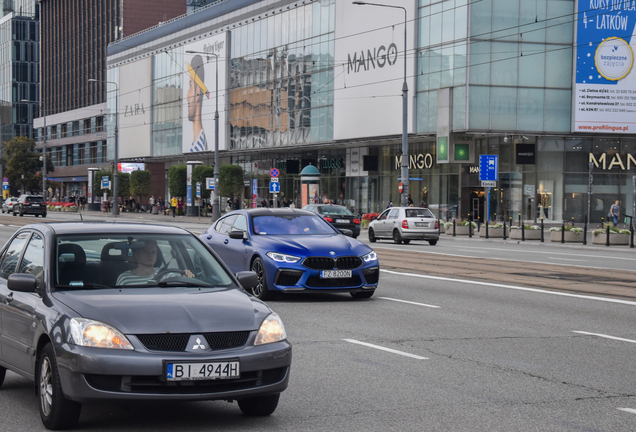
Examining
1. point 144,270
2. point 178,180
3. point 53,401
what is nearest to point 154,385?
point 53,401

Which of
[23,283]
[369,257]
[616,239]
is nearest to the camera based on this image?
[23,283]

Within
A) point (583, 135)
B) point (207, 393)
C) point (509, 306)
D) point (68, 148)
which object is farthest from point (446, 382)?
point (68, 148)

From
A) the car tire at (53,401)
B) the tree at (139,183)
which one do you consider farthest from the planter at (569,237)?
the tree at (139,183)

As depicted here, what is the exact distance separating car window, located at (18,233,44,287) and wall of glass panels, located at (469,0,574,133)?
138ft

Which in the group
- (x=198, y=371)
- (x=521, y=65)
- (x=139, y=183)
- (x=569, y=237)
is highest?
(x=521, y=65)

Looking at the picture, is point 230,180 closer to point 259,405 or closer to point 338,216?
point 338,216

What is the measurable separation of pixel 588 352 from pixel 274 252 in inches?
216

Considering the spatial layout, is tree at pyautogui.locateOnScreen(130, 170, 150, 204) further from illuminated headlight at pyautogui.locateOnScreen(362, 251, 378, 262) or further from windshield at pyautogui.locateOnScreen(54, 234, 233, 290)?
windshield at pyautogui.locateOnScreen(54, 234, 233, 290)

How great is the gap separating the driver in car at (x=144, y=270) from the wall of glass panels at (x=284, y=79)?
52.7 metres

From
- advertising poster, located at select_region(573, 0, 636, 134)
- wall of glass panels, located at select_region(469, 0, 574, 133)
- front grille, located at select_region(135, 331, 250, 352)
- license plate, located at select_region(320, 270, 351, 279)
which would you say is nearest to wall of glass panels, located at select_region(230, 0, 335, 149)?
wall of glass panels, located at select_region(469, 0, 574, 133)

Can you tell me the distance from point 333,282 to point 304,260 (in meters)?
0.54

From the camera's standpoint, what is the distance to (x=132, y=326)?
5.53 m

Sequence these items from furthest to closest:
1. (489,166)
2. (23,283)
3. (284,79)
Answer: (284,79)
(489,166)
(23,283)

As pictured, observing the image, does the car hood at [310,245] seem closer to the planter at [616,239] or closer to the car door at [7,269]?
the car door at [7,269]
